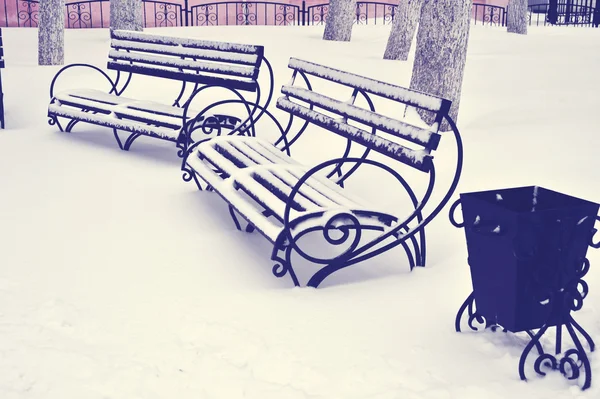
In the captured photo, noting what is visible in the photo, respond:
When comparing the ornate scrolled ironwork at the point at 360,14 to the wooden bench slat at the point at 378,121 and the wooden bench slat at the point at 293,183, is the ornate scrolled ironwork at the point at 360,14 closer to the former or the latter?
the wooden bench slat at the point at 378,121

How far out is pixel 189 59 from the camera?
7684 millimetres

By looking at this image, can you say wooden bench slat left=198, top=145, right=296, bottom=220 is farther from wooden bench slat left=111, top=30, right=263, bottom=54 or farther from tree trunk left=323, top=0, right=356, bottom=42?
tree trunk left=323, top=0, right=356, bottom=42

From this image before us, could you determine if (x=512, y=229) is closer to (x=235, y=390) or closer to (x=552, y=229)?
(x=552, y=229)

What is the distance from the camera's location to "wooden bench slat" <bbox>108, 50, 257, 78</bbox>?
6.71 metres

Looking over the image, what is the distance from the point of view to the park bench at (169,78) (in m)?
6.67

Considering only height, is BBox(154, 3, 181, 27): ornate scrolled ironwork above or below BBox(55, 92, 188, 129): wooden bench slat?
above

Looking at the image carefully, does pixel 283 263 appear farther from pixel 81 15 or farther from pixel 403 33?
pixel 81 15

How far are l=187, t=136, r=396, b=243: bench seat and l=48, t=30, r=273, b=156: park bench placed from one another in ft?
2.66

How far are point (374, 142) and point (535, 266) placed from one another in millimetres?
1452

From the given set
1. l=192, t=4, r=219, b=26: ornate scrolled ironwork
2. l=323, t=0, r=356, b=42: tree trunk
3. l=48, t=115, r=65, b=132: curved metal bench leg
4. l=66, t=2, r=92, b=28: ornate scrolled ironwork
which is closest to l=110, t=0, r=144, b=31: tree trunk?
l=323, t=0, r=356, b=42: tree trunk

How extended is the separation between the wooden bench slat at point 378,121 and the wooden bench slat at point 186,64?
1191mm

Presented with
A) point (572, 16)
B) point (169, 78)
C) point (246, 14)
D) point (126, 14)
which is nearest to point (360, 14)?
point (246, 14)

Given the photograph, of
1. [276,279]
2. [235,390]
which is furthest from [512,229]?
[276,279]

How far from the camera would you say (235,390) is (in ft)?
10.4
